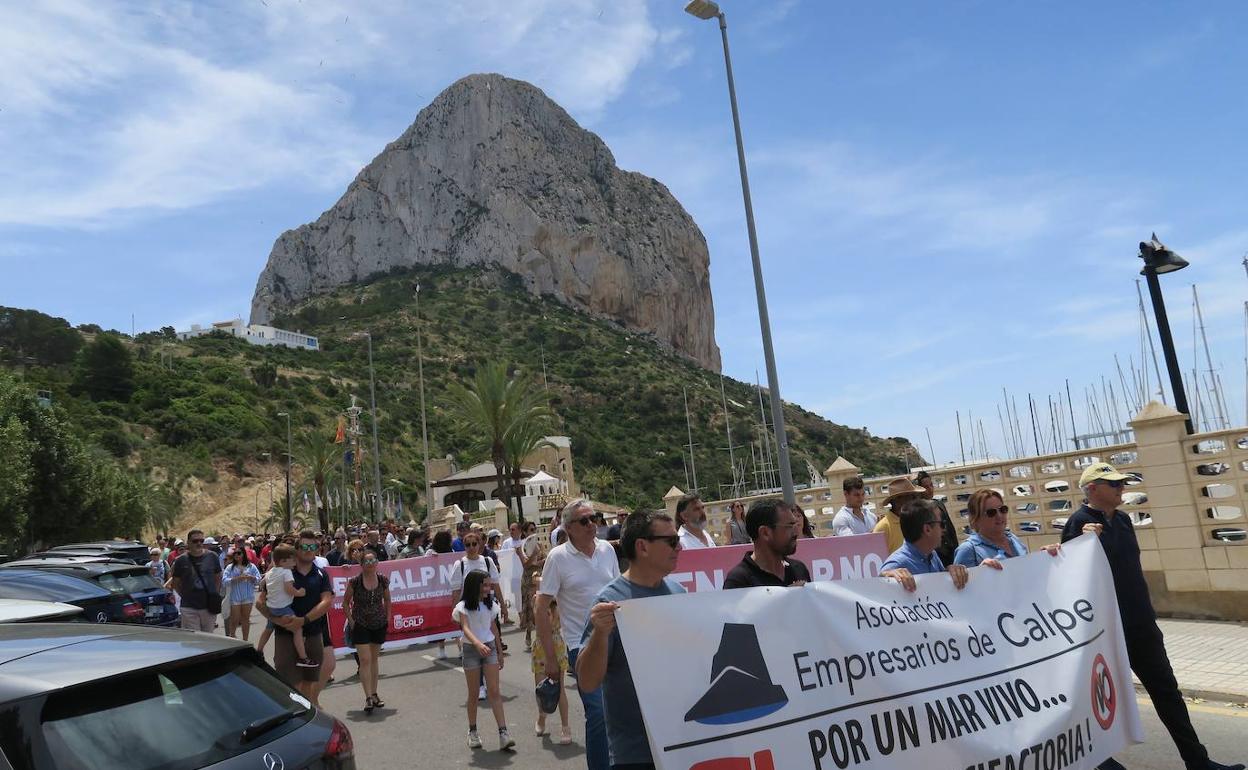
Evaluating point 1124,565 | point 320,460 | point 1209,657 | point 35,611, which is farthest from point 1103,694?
point 320,460

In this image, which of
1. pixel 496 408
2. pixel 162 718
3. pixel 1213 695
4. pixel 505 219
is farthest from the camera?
pixel 505 219

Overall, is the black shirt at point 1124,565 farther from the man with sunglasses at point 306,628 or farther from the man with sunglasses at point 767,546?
the man with sunglasses at point 306,628

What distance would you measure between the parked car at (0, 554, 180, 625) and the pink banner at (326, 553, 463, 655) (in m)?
2.55

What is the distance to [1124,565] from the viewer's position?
5.21m

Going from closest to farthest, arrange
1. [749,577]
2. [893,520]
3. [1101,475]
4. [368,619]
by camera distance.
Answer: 1. [749,577]
2. [1101,475]
3. [893,520]
4. [368,619]

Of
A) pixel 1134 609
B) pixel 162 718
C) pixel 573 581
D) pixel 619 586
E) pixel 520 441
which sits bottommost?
pixel 1134 609

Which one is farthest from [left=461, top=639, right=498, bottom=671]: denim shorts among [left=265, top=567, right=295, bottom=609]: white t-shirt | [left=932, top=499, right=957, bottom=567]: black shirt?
[left=932, top=499, right=957, bottom=567]: black shirt

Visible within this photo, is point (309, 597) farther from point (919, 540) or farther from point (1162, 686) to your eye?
point (1162, 686)

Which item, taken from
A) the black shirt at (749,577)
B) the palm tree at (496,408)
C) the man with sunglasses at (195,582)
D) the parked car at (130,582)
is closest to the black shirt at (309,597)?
the man with sunglasses at (195,582)

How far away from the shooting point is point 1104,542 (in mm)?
5242

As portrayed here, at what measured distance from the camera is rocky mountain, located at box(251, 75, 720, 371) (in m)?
140

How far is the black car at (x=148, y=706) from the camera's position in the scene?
2.76m

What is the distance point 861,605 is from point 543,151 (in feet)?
491

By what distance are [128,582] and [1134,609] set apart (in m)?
12.9
